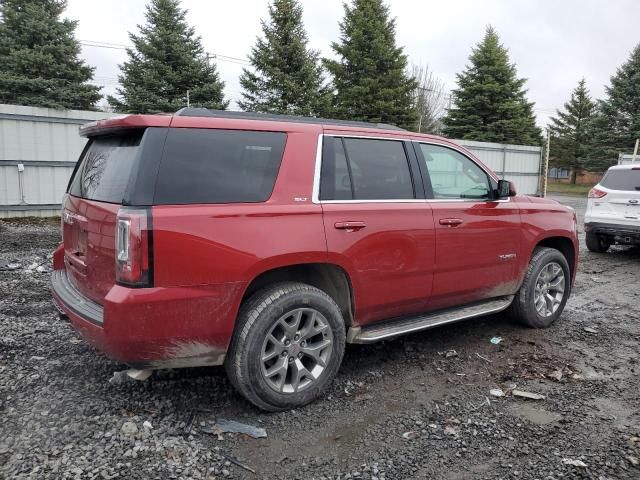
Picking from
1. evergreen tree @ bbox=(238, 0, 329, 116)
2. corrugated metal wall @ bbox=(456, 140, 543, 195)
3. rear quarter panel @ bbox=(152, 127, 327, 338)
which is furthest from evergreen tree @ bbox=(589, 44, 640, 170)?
rear quarter panel @ bbox=(152, 127, 327, 338)

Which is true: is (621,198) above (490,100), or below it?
below

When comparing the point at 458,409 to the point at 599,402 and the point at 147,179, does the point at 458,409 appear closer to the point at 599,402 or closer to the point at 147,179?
the point at 599,402

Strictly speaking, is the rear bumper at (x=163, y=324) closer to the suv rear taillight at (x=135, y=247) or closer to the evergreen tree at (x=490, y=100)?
the suv rear taillight at (x=135, y=247)

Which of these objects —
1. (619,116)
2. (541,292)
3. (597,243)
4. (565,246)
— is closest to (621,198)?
(597,243)

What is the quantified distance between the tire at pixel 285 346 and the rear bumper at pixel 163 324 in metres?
0.12

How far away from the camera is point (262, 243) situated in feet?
10.1

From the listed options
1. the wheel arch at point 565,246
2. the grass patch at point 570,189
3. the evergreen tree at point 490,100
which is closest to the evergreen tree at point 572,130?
the grass patch at point 570,189

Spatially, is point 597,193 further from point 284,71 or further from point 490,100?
point 490,100

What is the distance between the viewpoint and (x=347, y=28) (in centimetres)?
2231

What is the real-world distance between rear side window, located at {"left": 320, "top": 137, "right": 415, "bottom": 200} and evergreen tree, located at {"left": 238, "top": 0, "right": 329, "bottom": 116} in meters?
15.5

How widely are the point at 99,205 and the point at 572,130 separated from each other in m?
43.0

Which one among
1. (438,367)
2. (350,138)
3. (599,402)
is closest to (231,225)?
(350,138)

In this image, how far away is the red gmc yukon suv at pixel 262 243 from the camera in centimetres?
282

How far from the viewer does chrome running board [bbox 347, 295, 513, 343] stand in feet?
12.0
